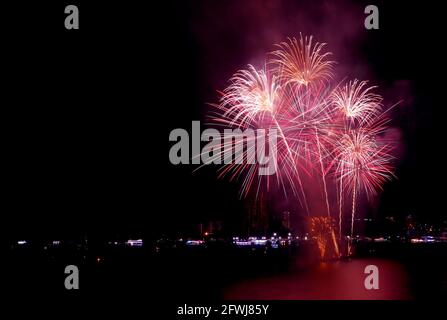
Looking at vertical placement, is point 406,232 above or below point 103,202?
below

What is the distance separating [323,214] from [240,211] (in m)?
28.8

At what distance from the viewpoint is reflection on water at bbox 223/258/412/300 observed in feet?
39.5

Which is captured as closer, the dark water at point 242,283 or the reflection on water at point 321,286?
the reflection on water at point 321,286

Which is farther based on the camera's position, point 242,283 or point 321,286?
point 242,283

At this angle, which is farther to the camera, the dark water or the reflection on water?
the dark water

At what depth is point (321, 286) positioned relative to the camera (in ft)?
44.1

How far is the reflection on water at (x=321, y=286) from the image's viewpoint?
12047 mm

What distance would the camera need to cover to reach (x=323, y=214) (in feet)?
81.4

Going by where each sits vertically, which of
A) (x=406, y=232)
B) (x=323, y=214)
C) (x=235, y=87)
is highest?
(x=235, y=87)

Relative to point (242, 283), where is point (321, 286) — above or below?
above
